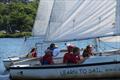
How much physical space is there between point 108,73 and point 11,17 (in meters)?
139

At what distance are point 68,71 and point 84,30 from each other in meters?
2.20

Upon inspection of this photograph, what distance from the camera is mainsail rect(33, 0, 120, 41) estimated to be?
78.0 feet

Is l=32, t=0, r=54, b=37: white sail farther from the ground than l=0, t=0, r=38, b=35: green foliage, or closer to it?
closer to it

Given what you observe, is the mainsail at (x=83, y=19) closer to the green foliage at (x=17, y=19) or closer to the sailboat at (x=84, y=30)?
the sailboat at (x=84, y=30)

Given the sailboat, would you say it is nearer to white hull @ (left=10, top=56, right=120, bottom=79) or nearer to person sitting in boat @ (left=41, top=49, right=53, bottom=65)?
white hull @ (left=10, top=56, right=120, bottom=79)

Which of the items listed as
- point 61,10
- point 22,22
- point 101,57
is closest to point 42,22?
point 61,10

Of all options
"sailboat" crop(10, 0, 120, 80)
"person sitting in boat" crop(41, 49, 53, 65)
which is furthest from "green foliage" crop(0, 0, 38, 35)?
"sailboat" crop(10, 0, 120, 80)

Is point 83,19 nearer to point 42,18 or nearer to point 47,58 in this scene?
point 47,58

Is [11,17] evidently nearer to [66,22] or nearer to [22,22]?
[22,22]

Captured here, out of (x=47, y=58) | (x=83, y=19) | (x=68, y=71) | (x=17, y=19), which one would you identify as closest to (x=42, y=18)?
(x=47, y=58)

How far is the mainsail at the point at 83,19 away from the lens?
78.0 feet

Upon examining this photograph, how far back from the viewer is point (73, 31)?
2425cm

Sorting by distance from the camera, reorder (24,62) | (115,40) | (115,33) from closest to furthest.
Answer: (115,33), (115,40), (24,62)

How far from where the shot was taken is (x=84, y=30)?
78.6 ft
